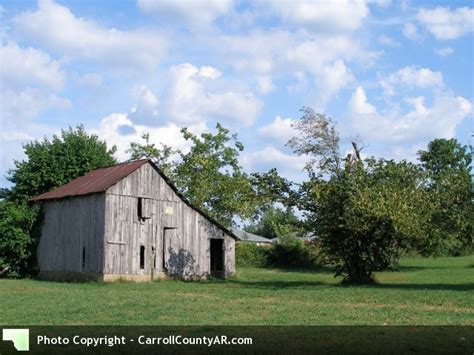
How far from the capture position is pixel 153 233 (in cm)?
3812

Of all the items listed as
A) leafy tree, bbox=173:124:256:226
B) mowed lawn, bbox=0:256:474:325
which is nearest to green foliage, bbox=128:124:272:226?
leafy tree, bbox=173:124:256:226

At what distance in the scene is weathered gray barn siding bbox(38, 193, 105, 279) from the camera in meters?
36.6

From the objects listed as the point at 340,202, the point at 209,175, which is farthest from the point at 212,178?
the point at 340,202

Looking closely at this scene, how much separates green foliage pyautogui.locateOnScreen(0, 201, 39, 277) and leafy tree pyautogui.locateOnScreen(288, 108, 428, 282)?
1929 centimetres

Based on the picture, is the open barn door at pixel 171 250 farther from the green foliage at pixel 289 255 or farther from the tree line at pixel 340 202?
the green foliage at pixel 289 255

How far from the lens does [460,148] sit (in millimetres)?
82562

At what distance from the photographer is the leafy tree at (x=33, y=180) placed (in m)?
41.5

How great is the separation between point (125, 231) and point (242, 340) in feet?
83.7

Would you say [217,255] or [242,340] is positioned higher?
[217,255]

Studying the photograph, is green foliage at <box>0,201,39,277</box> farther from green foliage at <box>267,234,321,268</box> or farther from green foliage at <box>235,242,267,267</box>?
green foliage at <box>267,234,321,268</box>

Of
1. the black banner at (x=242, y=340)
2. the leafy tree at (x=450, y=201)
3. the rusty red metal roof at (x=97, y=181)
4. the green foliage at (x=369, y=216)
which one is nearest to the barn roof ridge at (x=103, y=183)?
the rusty red metal roof at (x=97, y=181)

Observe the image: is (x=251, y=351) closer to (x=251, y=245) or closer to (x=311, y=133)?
(x=311, y=133)

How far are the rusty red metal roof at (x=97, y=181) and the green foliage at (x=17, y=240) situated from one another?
1.43m

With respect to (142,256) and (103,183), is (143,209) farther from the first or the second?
(103,183)
